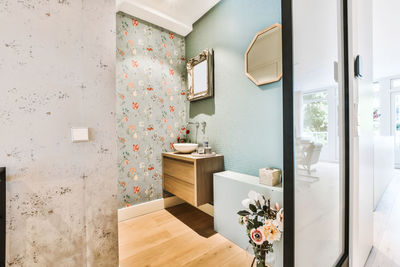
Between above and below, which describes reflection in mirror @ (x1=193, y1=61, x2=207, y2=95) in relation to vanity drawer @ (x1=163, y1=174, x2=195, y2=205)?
above

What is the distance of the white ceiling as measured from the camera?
2.29 metres

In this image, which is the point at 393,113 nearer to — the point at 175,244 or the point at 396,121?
the point at 396,121

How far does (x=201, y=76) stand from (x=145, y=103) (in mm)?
865

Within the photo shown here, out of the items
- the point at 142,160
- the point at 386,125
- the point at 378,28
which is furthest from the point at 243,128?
the point at 386,125

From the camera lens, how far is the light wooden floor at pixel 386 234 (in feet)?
4.82

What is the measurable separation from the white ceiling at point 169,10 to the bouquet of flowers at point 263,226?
7.93ft

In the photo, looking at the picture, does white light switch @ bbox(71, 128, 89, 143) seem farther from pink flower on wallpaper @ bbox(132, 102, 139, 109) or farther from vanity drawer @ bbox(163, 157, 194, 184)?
pink flower on wallpaper @ bbox(132, 102, 139, 109)

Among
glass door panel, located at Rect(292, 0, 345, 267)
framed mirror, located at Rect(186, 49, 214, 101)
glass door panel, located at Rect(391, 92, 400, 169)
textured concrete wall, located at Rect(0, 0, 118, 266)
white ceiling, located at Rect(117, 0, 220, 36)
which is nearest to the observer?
glass door panel, located at Rect(292, 0, 345, 267)

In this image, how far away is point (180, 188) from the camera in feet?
7.48

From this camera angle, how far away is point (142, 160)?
2.51 meters

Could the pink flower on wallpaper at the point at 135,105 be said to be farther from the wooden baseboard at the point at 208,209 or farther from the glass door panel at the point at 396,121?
the glass door panel at the point at 396,121

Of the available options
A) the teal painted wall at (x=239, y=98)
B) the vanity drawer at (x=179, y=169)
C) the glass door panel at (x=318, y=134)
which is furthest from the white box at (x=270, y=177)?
the vanity drawer at (x=179, y=169)

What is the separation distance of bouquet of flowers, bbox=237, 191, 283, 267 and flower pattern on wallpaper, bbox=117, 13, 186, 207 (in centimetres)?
158

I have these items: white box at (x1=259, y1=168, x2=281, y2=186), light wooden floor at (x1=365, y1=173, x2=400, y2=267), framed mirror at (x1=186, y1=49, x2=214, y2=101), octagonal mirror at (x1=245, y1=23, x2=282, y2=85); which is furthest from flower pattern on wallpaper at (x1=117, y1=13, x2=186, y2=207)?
light wooden floor at (x1=365, y1=173, x2=400, y2=267)
